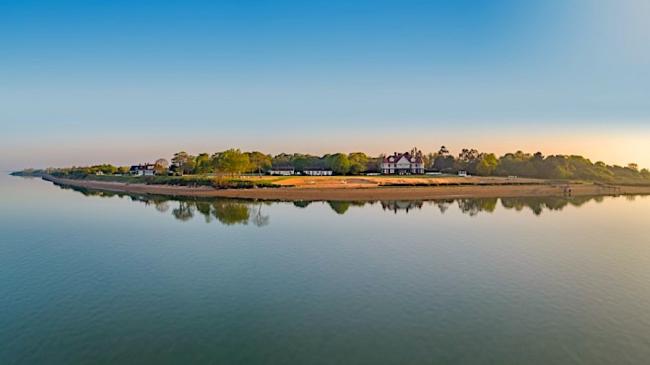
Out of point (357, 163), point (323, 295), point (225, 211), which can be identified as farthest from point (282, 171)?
point (323, 295)

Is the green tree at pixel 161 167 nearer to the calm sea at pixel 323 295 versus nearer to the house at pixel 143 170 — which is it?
the house at pixel 143 170

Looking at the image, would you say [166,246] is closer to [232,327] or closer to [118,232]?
[118,232]

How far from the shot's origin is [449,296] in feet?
78.9

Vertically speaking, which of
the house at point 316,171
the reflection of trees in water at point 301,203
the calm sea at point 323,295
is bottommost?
the calm sea at point 323,295

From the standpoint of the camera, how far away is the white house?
15762 cm

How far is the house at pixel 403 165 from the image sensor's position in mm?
150000

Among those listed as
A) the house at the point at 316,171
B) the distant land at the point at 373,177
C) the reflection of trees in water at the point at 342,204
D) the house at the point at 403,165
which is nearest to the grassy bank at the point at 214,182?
the distant land at the point at 373,177

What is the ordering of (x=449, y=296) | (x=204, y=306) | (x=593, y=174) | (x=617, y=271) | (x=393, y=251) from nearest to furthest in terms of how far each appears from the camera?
(x=204, y=306) < (x=449, y=296) < (x=617, y=271) < (x=393, y=251) < (x=593, y=174)

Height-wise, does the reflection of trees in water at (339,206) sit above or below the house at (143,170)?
below

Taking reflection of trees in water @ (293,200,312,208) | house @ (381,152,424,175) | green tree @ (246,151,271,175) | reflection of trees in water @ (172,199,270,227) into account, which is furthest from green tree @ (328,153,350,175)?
reflection of trees in water @ (172,199,270,227)

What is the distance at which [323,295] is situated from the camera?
24375 millimetres

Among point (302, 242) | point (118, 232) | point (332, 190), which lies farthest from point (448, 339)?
point (332, 190)

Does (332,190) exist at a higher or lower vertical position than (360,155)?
lower

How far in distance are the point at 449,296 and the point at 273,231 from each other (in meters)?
27.2
